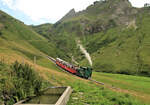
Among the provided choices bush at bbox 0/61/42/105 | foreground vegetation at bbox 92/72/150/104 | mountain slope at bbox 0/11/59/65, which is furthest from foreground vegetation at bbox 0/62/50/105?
mountain slope at bbox 0/11/59/65

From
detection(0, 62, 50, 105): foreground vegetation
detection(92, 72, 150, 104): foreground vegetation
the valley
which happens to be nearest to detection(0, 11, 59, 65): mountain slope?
the valley

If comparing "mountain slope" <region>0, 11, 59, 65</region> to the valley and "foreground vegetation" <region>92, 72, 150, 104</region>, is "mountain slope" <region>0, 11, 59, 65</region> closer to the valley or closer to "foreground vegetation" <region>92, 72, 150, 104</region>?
the valley

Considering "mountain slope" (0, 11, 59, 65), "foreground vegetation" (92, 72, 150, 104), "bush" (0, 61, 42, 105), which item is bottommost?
"foreground vegetation" (92, 72, 150, 104)

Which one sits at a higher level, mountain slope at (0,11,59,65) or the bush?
mountain slope at (0,11,59,65)

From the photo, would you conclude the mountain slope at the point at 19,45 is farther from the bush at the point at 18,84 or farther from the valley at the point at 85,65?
the bush at the point at 18,84

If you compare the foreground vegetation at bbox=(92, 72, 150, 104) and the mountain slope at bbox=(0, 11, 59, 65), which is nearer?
the foreground vegetation at bbox=(92, 72, 150, 104)

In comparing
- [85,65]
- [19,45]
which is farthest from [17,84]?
[85,65]

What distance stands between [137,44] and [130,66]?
105 ft

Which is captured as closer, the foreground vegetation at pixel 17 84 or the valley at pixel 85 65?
the foreground vegetation at pixel 17 84

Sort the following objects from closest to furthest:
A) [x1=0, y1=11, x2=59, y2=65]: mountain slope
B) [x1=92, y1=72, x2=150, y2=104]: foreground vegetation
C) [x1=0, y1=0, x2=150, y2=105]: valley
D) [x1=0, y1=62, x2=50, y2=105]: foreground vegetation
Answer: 1. [x1=0, y1=62, x2=50, y2=105]: foreground vegetation
2. [x1=0, y1=0, x2=150, y2=105]: valley
3. [x1=92, y1=72, x2=150, y2=104]: foreground vegetation
4. [x1=0, y1=11, x2=59, y2=65]: mountain slope

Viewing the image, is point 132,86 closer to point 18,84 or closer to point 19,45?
point 18,84

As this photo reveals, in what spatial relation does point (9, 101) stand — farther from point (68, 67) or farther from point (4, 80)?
point (68, 67)

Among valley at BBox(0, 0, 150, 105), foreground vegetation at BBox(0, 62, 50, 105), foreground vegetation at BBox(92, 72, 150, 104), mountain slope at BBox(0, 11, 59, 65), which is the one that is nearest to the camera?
foreground vegetation at BBox(0, 62, 50, 105)

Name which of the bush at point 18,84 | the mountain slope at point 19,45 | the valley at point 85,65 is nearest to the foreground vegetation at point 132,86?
the valley at point 85,65
